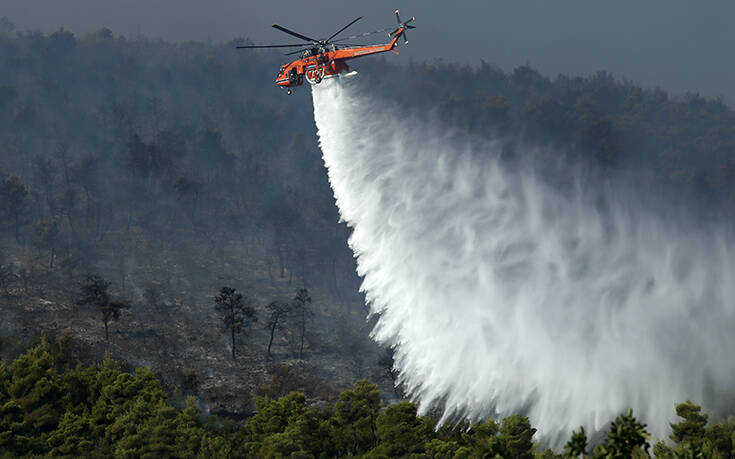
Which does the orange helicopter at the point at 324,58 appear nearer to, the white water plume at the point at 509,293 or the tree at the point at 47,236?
the white water plume at the point at 509,293

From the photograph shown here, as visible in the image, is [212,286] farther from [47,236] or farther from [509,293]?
[509,293]

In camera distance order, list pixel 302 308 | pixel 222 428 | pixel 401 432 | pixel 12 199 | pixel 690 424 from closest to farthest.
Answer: pixel 690 424 < pixel 401 432 < pixel 222 428 < pixel 302 308 < pixel 12 199

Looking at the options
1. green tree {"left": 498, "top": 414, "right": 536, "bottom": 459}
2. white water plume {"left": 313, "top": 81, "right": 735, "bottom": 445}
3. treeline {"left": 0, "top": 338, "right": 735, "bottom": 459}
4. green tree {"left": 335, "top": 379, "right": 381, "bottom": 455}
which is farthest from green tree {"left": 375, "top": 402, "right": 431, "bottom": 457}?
green tree {"left": 498, "top": 414, "right": 536, "bottom": 459}

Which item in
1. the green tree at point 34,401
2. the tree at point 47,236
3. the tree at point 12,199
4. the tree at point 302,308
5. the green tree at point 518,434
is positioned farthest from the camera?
the tree at point 12,199

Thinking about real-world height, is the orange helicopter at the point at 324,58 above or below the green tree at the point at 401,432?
above

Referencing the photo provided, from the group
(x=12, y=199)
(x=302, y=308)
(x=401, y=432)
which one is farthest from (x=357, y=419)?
(x=12, y=199)

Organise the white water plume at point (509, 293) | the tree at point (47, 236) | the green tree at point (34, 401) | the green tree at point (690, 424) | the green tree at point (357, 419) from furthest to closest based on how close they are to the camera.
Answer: the tree at point (47, 236)
the green tree at point (357, 419)
the green tree at point (34, 401)
the white water plume at point (509, 293)
the green tree at point (690, 424)

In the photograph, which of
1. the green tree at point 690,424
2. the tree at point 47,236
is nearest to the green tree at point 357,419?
the green tree at point 690,424

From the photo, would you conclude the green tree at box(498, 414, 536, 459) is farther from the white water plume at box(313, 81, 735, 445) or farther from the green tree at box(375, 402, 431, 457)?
the green tree at box(375, 402, 431, 457)
